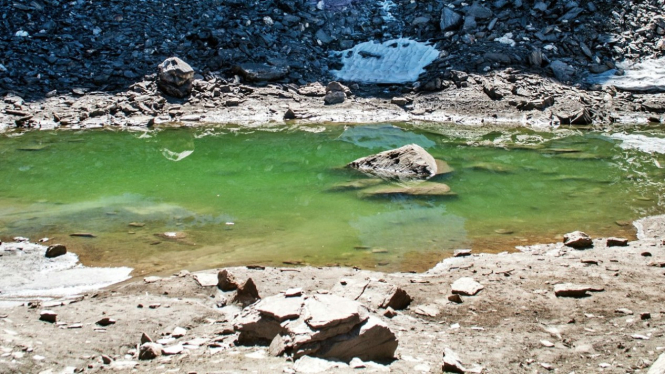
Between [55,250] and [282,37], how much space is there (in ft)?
48.9

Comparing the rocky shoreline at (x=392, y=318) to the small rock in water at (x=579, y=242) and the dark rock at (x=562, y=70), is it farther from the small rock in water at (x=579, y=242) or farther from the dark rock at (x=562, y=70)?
the dark rock at (x=562, y=70)

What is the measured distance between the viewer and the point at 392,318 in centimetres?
488

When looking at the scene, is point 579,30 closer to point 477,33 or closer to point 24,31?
point 477,33

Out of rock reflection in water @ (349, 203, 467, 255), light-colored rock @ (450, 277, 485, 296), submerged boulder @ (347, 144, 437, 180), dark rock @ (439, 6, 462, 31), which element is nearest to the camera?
light-colored rock @ (450, 277, 485, 296)

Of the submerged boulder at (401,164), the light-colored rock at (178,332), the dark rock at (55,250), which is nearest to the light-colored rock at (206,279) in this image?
the light-colored rock at (178,332)

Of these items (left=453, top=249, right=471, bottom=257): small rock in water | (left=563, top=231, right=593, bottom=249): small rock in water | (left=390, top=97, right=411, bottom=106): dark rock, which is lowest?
(left=390, top=97, right=411, bottom=106): dark rock

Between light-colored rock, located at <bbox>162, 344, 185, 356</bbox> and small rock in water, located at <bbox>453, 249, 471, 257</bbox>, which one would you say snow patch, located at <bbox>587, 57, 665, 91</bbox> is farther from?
light-colored rock, located at <bbox>162, 344, 185, 356</bbox>

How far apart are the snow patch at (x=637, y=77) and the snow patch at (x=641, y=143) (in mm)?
3940

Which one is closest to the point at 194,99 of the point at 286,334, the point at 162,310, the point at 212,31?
the point at 212,31

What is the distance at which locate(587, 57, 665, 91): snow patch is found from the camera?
57.8 ft

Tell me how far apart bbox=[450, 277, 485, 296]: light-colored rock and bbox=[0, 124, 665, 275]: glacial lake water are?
3.25 feet

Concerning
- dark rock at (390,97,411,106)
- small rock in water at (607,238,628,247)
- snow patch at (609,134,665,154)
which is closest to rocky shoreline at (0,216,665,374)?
small rock in water at (607,238,628,247)

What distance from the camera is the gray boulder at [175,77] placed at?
1731 centimetres

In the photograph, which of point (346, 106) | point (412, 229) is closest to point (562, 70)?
point (346, 106)
